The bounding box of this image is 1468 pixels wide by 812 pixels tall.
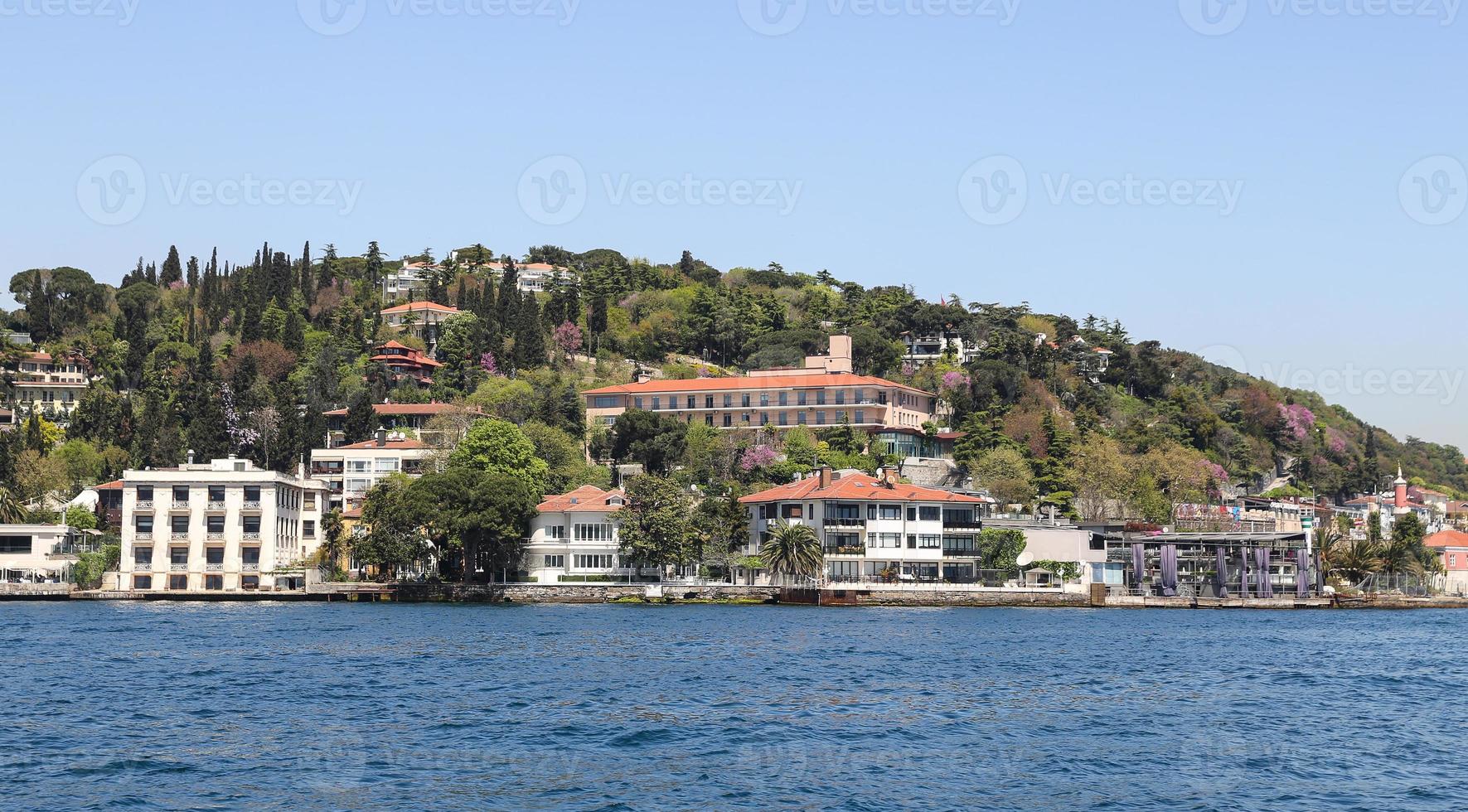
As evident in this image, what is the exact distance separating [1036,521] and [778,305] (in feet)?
248

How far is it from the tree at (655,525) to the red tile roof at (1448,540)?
7963 centimetres

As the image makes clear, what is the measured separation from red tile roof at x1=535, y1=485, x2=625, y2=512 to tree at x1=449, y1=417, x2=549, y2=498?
3.07 metres

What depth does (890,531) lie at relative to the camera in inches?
3735

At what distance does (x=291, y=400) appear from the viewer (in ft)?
410

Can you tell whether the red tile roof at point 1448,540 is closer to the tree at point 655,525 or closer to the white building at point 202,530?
the tree at point 655,525

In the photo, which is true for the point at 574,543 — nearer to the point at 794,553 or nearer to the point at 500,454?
the point at 500,454

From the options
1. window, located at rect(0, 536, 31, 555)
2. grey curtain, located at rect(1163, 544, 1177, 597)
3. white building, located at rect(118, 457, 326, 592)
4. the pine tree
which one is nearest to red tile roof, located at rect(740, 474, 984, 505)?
grey curtain, located at rect(1163, 544, 1177, 597)

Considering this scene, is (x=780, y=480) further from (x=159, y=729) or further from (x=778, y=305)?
(x=159, y=729)

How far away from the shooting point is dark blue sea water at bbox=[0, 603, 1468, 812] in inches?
1266

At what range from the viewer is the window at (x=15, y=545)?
315ft

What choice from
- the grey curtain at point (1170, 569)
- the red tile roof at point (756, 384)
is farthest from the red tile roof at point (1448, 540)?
the grey curtain at point (1170, 569)

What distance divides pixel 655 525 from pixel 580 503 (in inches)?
291

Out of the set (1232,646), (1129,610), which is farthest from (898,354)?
(1232,646)

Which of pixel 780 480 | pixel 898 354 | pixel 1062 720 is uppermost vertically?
pixel 898 354
